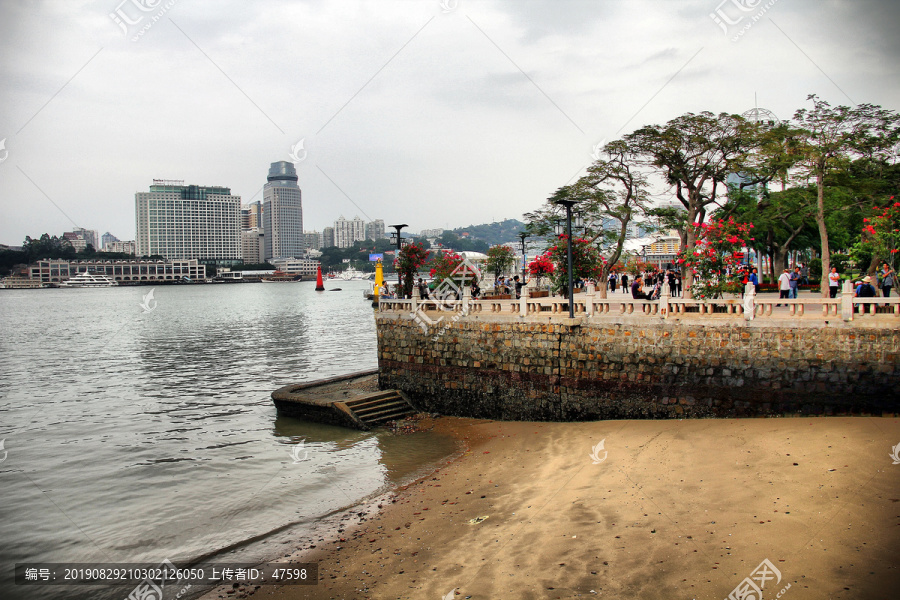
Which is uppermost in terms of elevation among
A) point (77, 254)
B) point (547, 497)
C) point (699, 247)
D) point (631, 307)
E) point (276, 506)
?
point (77, 254)

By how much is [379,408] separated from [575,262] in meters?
10.1

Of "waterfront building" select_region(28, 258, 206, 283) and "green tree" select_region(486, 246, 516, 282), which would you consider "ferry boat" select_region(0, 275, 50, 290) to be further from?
"green tree" select_region(486, 246, 516, 282)

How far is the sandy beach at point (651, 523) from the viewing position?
25.1 ft

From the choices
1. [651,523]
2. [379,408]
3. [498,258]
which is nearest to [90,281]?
[498,258]

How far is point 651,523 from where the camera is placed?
31.0ft

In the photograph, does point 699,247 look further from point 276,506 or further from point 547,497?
point 276,506

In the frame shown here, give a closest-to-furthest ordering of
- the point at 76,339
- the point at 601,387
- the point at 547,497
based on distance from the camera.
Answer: the point at 547,497 < the point at 601,387 < the point at 76,339

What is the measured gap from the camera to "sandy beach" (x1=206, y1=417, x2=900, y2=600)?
25.1ft

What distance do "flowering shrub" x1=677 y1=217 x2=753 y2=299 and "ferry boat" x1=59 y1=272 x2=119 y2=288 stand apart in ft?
656

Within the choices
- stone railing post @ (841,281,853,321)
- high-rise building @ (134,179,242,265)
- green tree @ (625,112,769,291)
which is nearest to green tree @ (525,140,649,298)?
green tree @ (625,112,769,291)

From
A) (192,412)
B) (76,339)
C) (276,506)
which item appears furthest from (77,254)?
(276,506)

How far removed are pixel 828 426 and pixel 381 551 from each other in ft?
33.5

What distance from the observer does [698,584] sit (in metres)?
7.39

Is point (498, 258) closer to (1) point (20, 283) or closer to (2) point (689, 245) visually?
(2) point (689, 245)
